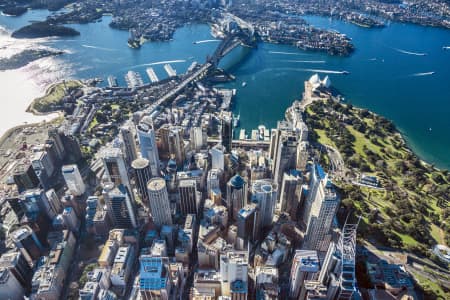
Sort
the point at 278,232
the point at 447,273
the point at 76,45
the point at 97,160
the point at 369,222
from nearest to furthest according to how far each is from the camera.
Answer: the point at 447,273 < the point at 278,232 < the point at 369,222 < the point at 97,160 < the point at 76,45

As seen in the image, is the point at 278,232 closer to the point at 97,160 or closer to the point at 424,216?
the point at 424,216

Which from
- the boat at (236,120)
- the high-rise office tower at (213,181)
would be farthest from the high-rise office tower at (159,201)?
the boat at (236,120)

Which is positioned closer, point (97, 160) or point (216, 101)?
point (97, 160)

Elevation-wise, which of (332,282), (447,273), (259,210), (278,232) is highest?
(332,282)

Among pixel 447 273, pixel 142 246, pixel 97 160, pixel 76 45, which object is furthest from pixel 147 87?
pixel 447 273

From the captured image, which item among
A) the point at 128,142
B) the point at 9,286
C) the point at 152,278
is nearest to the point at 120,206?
the point at 152,278

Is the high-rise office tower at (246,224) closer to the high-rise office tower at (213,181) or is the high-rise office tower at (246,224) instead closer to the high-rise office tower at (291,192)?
the high-rise office tower at (291,192)
